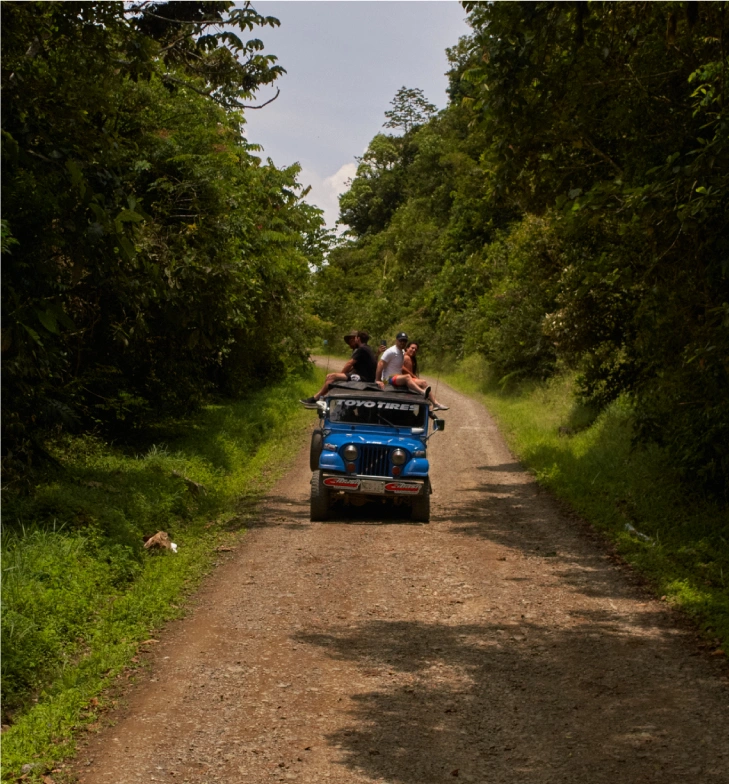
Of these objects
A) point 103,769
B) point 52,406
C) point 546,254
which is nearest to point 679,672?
point 103,769

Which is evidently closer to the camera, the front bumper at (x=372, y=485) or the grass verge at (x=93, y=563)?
the grass verge at (x=93, y=563)

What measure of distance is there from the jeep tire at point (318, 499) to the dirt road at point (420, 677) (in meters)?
0.78

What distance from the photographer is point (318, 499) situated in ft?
39.7

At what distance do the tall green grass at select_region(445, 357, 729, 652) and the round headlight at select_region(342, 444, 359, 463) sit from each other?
11.5ft

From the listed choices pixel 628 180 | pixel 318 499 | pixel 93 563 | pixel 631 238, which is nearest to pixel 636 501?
pixel 631 238

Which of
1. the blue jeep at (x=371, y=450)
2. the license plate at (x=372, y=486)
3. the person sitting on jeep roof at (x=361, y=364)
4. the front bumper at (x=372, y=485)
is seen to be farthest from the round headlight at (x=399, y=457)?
the person sitting on jeep roof at (x=361, y=364)

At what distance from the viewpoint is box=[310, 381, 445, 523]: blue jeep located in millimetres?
11750

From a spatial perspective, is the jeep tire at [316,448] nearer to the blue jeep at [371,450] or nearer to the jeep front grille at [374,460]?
the blue jeep at [371,450]

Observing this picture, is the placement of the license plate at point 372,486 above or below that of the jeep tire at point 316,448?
below

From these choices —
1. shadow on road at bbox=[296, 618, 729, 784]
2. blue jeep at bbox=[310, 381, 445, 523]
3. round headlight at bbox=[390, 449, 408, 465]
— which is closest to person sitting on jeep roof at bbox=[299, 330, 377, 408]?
blue jeep at bbox=[310, 381, 445, 523]

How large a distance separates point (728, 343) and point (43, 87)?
823 cm

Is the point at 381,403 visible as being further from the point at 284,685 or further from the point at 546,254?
the point at 546,254

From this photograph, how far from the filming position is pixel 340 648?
749 centimetres

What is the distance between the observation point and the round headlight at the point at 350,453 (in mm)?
11812
